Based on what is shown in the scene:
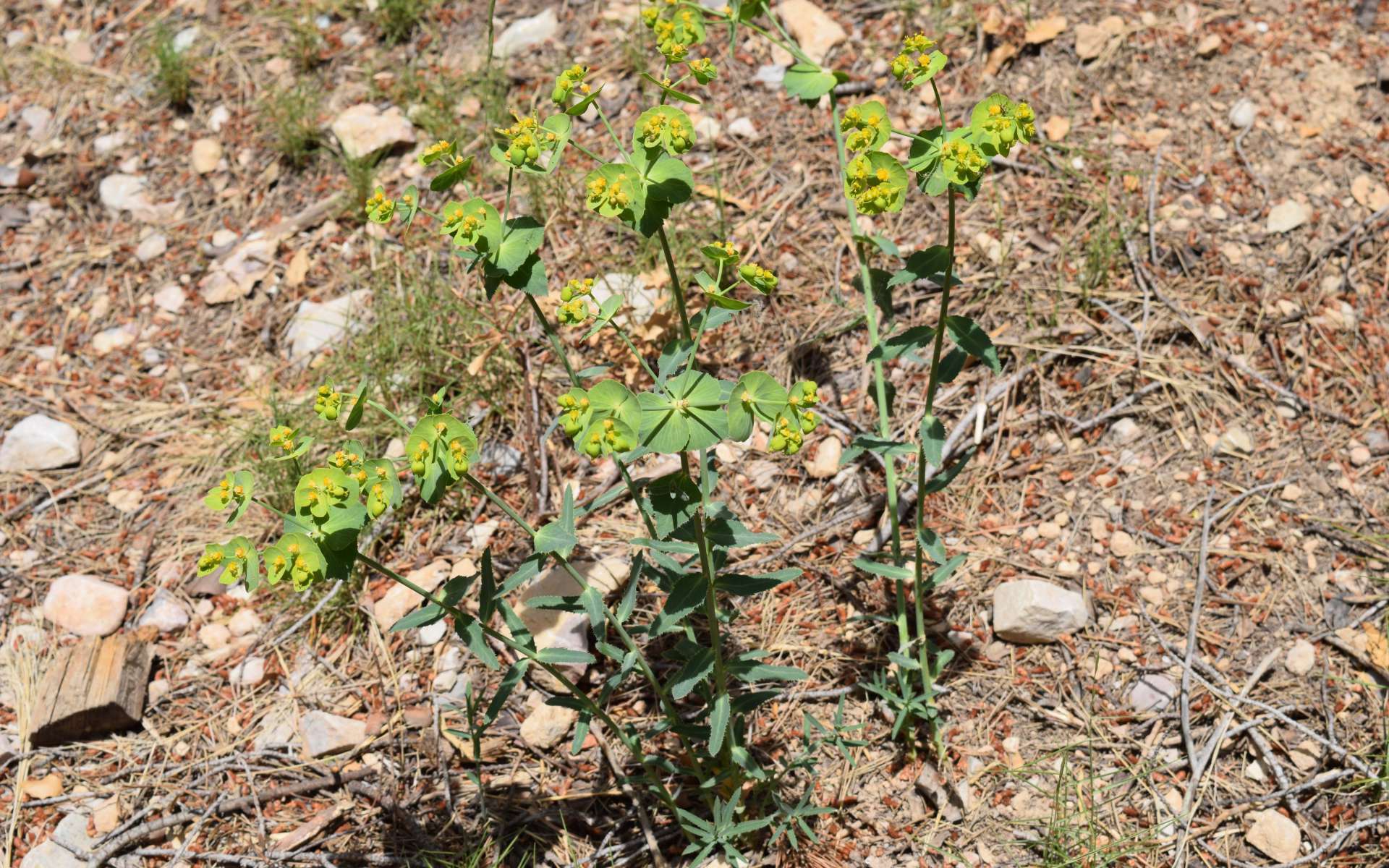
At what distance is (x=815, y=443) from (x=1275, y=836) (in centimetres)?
146

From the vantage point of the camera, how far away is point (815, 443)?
3127 mm

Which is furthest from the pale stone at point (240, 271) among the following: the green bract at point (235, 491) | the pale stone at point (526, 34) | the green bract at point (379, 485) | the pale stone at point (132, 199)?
the green bract at point (379, 485)

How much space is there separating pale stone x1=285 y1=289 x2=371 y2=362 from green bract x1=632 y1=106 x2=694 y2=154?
1938mm

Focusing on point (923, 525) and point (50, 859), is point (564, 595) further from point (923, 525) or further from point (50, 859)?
point (50, 859)

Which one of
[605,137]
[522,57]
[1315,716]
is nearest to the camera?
[1315,716]

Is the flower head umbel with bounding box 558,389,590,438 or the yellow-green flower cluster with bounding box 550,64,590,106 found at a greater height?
the yellow-green flower cluster with bounding box 550,64,590,106

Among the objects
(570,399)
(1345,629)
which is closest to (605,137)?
(570,399)

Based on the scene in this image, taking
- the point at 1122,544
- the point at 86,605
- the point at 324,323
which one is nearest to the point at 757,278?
the point at 1122,544

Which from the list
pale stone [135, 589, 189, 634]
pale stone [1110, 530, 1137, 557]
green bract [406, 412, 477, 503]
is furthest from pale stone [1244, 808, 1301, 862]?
pale stone [135, 589, 189, 634]

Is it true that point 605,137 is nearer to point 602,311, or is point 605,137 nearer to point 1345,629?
point 602,311

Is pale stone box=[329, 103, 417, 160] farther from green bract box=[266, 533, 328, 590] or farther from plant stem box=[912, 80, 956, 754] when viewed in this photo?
green bract box=[266, 533, 328, 590]

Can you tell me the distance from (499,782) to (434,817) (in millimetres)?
169

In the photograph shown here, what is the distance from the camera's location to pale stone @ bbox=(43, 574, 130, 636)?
3.11 m

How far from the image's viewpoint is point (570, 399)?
1662mm
